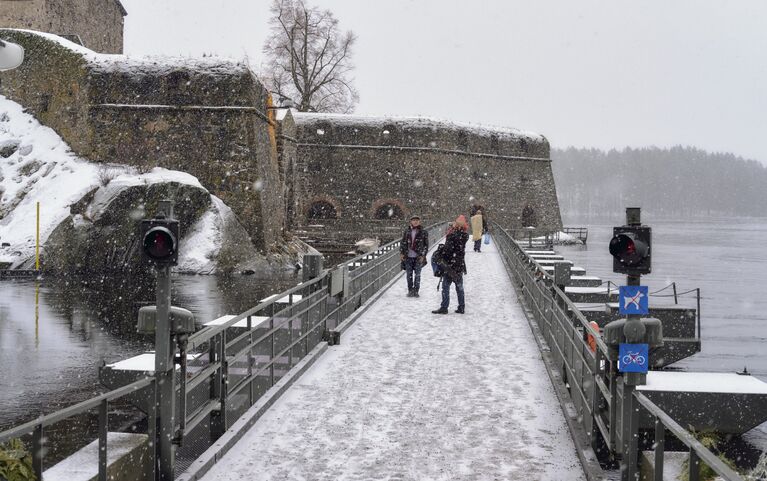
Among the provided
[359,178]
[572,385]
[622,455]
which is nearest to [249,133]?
[359,178]

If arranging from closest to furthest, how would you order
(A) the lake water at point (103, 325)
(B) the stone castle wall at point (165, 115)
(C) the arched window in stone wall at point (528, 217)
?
1. (A) the lake water at point (103, 325)
2. (B) the stone castle wall at point (165, 115)
3. (C) the arched window in stone wall at point (528, 217)

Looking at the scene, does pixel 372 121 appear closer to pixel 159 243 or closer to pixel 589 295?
pixel 589 295

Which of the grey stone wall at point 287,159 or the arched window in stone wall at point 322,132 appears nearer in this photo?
the grey stone wall at point 287,159

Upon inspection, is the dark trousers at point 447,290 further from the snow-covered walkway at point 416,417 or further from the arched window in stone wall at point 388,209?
the arched window in stone wall at point 388,209

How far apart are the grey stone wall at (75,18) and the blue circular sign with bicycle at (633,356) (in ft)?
112

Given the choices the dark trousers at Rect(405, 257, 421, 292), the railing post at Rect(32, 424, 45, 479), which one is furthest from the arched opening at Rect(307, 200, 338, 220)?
the railing post at Rect(32, 424, 45, 479)

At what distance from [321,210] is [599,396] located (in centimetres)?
3893

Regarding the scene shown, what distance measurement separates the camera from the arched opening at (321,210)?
44.0 metres

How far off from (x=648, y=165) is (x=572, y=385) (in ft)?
595

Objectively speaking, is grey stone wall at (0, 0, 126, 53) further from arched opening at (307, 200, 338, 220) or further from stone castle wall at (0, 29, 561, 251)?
arched opening at (307, 200, 338, 220)

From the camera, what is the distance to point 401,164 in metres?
43.7

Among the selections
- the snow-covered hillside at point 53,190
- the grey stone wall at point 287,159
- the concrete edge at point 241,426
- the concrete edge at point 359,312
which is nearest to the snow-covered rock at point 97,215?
the snow-covered hillside at point 53,190

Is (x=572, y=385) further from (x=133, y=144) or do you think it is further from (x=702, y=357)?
(x=133, y=144)

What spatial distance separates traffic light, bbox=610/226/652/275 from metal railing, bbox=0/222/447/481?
2917 millimetres
